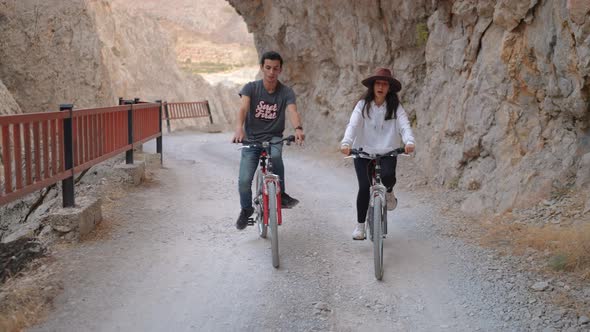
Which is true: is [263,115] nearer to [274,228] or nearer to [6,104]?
[274,228]

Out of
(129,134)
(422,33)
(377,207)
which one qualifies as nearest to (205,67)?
(422,33)

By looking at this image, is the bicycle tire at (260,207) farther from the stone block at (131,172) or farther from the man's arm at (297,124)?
the stone block at (131,172)

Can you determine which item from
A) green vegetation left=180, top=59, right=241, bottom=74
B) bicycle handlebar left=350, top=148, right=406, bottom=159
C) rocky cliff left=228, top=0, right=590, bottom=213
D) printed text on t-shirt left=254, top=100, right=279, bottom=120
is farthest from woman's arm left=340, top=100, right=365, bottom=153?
green vegetation left=180, top=59, right=241, bottom=74

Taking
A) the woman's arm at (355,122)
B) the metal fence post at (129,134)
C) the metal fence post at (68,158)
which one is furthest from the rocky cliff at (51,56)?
the woman's arm at (355,122)

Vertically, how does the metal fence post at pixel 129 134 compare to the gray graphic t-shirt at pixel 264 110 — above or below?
below

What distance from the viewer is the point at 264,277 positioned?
511cm

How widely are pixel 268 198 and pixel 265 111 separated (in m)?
1.01

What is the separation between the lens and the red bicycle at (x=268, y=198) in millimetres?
5312

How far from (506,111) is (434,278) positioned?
326 cm

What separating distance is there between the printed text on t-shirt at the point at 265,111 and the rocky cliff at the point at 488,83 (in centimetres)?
289

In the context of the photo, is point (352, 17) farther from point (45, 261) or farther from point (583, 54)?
point (45, 261)

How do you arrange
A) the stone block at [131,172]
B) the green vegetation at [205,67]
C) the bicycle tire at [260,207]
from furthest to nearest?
1. the green vegetation at [205,67]
2. the stone block at [131,172]
3. the bicycle tire at [260,207]

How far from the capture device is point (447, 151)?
8719mm

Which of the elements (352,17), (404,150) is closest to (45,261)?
(404,150)
